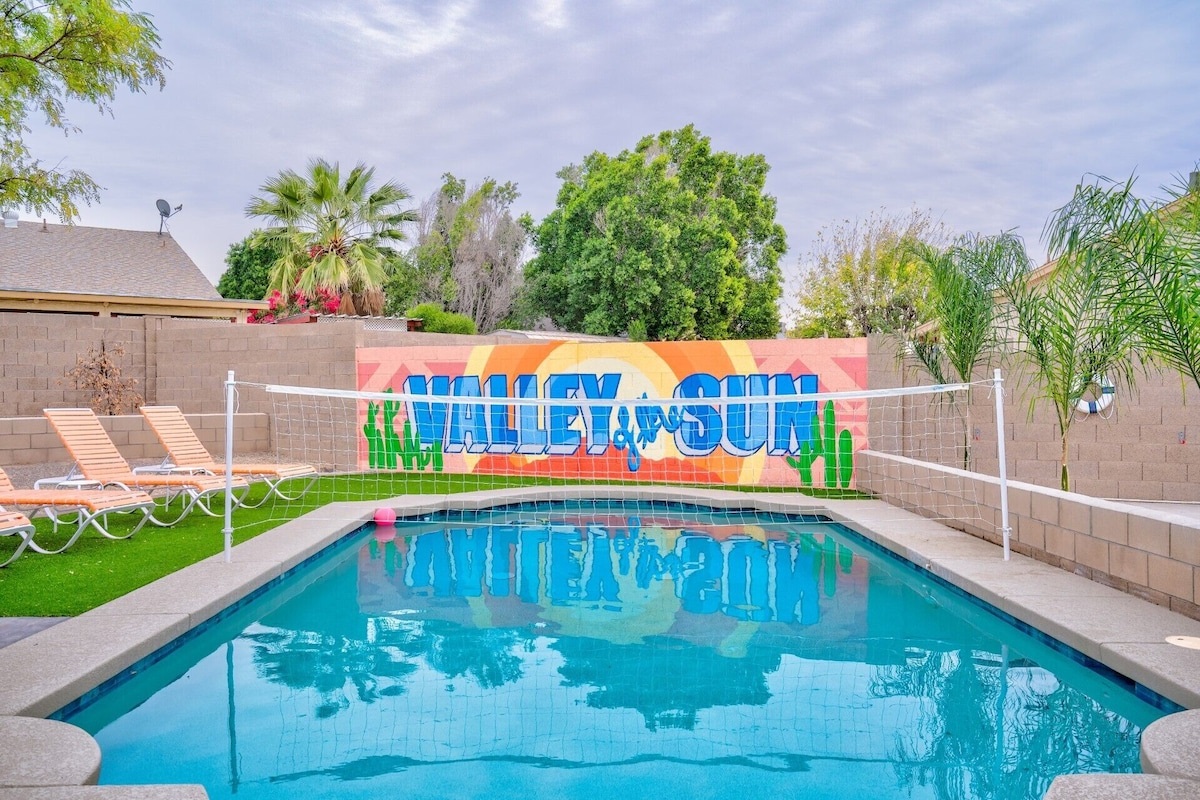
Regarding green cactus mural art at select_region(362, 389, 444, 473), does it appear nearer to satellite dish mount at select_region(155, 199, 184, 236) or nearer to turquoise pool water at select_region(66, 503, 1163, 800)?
turquoise pool water at select_region(66, 503, 1163, 800)

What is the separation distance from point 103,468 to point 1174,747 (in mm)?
9904

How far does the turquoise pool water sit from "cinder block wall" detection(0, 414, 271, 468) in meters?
6.75

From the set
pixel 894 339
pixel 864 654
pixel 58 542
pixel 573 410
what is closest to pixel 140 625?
pixel 58 542

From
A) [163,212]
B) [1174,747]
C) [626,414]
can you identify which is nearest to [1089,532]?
[1174,747]

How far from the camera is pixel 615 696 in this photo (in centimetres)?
461

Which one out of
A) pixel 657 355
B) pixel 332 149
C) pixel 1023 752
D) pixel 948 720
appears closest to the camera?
pixel 1023 752

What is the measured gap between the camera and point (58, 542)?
7707 mm

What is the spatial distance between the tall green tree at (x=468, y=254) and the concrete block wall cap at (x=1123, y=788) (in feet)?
112

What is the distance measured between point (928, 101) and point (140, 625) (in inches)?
857

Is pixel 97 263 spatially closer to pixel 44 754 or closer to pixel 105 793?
pixel 44 754

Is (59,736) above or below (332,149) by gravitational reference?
below

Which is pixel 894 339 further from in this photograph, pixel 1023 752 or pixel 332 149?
pixel 332 149

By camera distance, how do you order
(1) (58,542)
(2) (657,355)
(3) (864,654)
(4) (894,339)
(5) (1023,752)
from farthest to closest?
(2) (657,355), (4) (894,339), (1) (58,542), (3) (864,654), (5) (1023,752)

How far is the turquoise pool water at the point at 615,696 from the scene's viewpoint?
3.63 metres
